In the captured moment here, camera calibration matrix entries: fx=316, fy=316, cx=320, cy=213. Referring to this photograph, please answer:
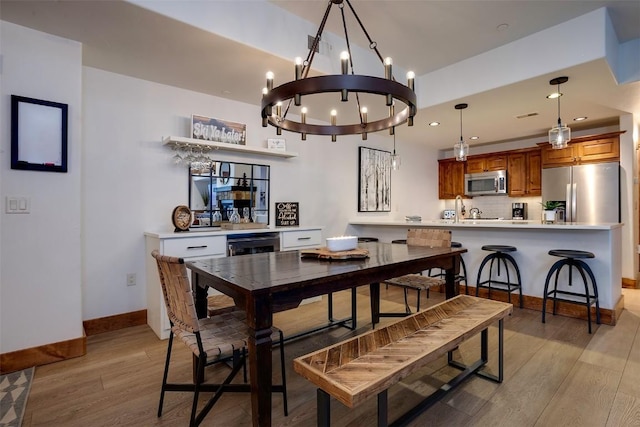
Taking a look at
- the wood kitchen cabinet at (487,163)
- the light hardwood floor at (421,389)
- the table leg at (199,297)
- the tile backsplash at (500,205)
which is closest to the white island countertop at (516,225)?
the light hardwood floor at (421,389)

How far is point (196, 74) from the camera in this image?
307 centimetres

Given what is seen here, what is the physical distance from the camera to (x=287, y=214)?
4.26 m

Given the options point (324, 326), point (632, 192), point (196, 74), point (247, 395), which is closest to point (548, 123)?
point (632, 192)

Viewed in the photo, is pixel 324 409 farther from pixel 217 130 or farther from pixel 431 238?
pixel 217 130

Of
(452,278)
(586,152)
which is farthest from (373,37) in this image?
(586,152)

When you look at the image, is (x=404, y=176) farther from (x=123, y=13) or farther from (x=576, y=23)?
(x=123, y=13)

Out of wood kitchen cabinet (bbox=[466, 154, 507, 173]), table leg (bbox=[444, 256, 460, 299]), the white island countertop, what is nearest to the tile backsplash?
wood kitchen cabinet (bbox=[466, 154, 507, 173])

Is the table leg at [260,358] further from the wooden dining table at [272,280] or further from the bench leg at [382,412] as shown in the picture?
the bench leg at [382,412]

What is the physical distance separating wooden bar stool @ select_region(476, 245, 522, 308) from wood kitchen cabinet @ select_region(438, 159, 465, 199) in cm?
301

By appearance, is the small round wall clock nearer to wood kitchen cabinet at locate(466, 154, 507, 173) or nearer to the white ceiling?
the white ceiling

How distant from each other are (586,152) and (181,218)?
19.1ft

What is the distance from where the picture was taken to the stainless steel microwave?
5.91 meters

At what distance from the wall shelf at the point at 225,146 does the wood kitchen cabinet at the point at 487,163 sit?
4064 mm

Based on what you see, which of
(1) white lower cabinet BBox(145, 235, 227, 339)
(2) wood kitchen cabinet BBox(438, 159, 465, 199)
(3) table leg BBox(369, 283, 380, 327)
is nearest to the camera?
(1) white lower cabinet BBox(145, 235, 227, 339)
